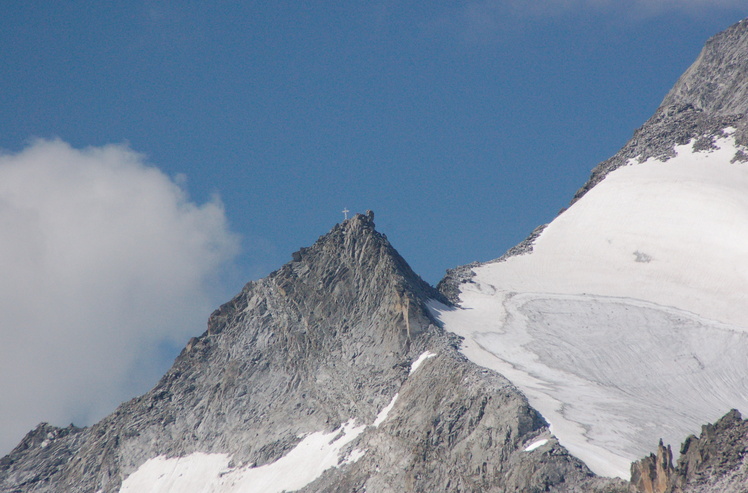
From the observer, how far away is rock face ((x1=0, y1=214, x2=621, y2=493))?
7994 centimetres

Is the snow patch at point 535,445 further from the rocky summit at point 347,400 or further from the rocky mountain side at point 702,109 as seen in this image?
the rocky mountain side at point 702,109

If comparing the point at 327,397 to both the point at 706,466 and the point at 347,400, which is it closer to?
the point at 347,400

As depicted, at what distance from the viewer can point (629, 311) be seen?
354 feet

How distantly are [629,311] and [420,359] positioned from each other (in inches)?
837

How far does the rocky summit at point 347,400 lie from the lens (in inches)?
3100

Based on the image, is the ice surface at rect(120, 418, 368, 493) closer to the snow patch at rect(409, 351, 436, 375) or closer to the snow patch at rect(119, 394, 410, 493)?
the snow patch at rect(119, 394, 410, 493)

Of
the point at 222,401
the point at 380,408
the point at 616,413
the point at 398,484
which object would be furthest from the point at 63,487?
the point at 616,413

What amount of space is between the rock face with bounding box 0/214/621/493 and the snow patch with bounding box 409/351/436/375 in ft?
1.44

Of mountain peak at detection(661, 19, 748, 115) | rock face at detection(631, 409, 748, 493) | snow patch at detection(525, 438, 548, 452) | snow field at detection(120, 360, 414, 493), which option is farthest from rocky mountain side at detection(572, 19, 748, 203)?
rock face at detection(631, 409, 748, 493)

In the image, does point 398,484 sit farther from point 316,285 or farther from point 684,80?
point 684,80

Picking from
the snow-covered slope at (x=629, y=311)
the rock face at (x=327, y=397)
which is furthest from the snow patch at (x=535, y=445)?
the snow-covered slope at (x=629, y=311)

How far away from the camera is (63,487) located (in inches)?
4382

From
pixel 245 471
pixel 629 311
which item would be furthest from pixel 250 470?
pixel 629 311

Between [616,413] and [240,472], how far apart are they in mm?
28611
